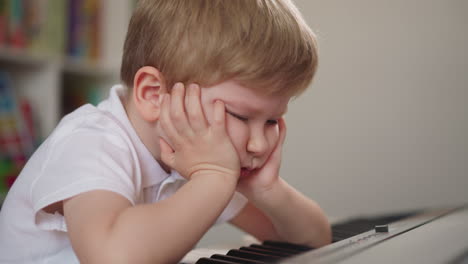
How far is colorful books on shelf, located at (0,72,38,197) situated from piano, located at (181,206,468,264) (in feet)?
4.04

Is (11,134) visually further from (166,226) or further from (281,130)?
(166,226)

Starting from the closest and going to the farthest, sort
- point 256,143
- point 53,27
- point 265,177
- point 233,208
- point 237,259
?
point 237,259
point 256,143
point 265,177
point 233,208
point 53,27

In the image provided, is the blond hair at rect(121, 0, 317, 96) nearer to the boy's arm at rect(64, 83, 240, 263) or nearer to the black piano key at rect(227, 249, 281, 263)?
the boy's arm at rect(64, 83, 240, 263)

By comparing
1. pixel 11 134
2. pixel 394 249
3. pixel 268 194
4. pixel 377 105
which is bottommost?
pixel 11 134

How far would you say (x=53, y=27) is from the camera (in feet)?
6.09

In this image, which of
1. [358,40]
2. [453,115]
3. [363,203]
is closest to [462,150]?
[453,115]

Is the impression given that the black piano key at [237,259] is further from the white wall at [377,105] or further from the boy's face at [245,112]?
the white wall at [377,105]

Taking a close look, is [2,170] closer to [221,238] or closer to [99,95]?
[99,95]

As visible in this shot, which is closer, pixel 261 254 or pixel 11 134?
pixel 261 254

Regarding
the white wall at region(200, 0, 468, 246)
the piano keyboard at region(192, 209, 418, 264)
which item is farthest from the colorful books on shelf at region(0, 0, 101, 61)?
the piano keyboard at region(192, 209, 418, 264)

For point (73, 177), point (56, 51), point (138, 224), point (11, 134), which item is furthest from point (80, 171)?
point (56, 51)

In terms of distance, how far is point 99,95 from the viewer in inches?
84.2

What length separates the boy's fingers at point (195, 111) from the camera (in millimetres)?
674

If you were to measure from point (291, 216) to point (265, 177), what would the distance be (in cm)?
8
